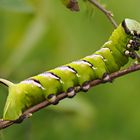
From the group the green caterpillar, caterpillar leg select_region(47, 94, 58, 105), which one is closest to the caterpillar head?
the green caterpillar

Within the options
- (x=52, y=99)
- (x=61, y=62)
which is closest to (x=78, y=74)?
(x=52, y=99)

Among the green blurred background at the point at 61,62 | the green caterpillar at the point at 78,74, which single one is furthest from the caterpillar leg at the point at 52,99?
the green blurred background at the point at 61,62

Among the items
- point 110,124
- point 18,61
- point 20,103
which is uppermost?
point 20,103

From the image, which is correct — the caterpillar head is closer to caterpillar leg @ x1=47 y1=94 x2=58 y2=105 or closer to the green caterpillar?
the green caterpillar

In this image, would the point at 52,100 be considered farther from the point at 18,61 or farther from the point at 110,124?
the point at 110,124

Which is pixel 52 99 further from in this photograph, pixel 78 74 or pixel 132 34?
pixel 132 34

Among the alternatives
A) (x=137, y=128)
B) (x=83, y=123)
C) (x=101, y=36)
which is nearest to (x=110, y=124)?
(x=137, y=128)
